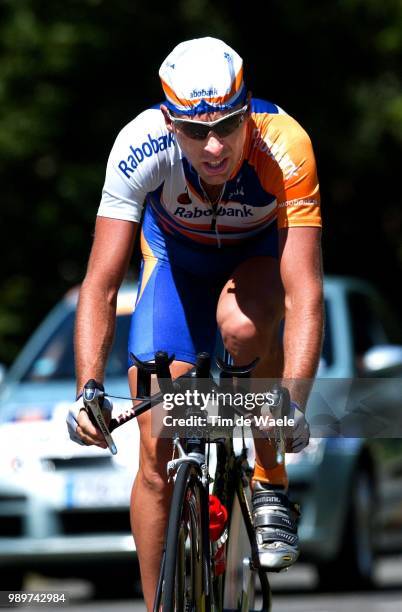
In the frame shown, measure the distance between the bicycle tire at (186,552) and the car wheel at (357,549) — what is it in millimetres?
5011

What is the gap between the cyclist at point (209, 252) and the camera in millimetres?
5539

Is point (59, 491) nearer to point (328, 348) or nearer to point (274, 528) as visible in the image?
point (328, 348)

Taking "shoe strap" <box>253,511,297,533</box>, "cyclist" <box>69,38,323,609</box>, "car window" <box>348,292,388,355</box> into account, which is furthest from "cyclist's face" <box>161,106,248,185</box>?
"car window" <box>348,292,388,355</box>

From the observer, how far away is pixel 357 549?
419 inches

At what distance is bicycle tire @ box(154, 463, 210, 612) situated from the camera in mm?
5043

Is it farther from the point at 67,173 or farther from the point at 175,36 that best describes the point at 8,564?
the point at 175,36

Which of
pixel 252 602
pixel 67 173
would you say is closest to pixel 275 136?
pixel 252 602

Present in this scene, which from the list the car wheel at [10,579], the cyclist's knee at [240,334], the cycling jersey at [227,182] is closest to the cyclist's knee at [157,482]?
the cyclist's knee at [240,334]

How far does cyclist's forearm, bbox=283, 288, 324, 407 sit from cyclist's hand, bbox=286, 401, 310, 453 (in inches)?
3.8

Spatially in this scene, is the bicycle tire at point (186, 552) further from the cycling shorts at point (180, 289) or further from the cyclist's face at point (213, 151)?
the cyclist's face at point (213, 151)

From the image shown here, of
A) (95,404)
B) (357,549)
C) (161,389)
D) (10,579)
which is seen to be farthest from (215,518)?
(10,579)

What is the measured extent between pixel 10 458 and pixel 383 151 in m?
8.96

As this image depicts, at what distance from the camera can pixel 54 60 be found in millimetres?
16359

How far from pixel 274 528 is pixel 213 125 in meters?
1.56
